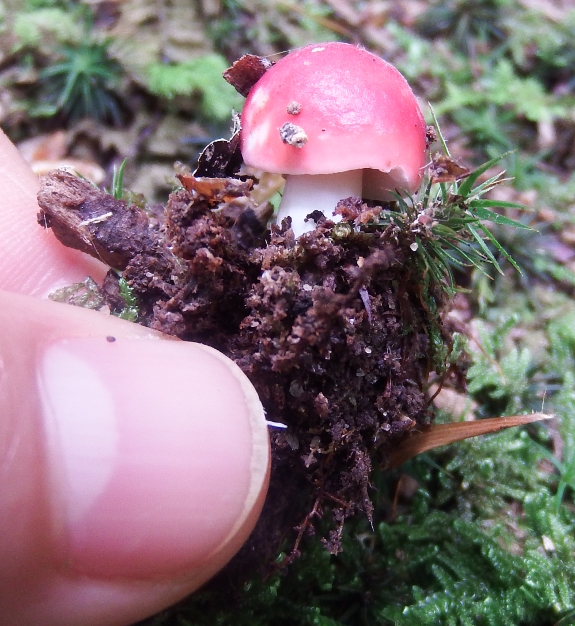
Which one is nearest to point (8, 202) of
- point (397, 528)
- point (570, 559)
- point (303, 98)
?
point (303, 98)

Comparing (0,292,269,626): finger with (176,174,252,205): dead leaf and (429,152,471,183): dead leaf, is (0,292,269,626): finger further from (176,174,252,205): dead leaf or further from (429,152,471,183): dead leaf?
(429,152,471,183): dead leaf

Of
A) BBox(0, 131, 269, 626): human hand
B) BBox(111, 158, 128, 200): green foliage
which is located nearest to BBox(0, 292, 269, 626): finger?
BBox(0, 131, 269, 626): human hand

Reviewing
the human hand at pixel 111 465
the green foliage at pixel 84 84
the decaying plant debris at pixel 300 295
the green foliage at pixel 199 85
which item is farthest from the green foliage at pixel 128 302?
the green foliage at pixel 84 84

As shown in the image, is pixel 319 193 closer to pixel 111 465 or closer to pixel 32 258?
pixel 111 465

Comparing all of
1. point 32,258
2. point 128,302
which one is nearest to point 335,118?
point 128,302

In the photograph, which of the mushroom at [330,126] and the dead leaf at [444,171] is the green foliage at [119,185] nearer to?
the mushroom at [330,126]
